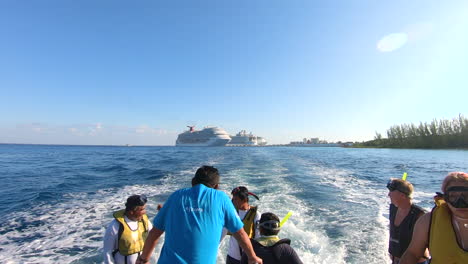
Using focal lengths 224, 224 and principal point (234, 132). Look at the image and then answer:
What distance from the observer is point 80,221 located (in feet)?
23.6

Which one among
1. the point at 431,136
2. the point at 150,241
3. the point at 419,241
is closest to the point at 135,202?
the point at 150,241

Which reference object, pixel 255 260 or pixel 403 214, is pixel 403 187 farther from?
pixel 255 260

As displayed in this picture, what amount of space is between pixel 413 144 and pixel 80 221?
88751 mm

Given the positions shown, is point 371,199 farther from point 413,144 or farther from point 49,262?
point 413,144

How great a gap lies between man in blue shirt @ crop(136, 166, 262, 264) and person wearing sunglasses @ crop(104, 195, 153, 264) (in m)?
1.03

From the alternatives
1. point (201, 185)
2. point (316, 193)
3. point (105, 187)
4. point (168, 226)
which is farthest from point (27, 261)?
point (316, 193)

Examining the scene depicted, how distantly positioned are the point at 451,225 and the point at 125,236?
349cm

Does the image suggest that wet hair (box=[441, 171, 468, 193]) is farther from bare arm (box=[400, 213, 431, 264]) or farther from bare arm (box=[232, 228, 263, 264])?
bare arm (box=[232, 228, 263, 264])

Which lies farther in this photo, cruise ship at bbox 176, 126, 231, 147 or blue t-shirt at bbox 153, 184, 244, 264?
cruise ship at bbox 176, 126, 231, 147

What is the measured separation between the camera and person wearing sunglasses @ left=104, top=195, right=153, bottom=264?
2.99 meters

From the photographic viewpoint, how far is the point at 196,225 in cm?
203

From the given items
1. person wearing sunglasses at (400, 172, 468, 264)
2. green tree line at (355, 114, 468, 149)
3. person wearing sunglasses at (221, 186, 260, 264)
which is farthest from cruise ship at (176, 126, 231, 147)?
person wearing sunglasses at (400, 172, 468, 264)

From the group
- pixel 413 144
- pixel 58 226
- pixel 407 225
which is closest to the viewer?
pixel 407 225

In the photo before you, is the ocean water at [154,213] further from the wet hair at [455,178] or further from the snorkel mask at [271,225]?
the wet hair at [455,178]
